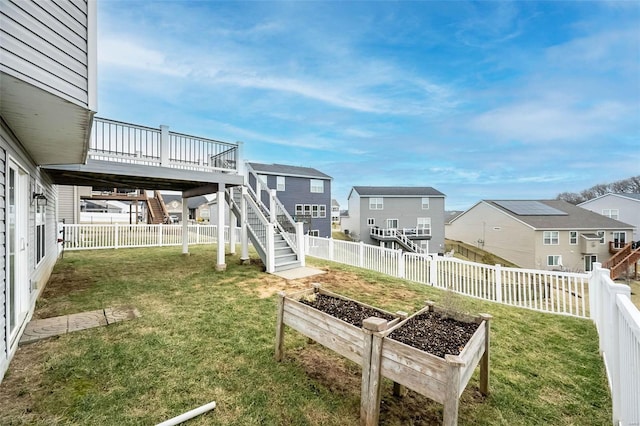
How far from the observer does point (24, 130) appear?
328 cm

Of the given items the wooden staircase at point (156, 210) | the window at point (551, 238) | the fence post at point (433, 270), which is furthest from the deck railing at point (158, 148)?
the window at point (551, 238)

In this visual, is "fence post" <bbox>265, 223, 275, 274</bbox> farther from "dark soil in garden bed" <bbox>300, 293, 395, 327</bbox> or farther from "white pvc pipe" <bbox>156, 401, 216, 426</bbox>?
"white pvc pipe" <bbox>156, 401, 216, 426</bbox>

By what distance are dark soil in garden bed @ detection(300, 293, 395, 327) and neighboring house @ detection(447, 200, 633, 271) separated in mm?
24343

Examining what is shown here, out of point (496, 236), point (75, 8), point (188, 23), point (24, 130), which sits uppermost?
point (188, 23)

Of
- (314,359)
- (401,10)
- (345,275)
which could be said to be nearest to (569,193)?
(401,10)

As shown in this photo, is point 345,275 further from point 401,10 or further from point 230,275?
point 401,10

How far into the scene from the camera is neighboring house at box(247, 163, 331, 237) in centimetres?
2261

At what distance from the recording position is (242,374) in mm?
2895

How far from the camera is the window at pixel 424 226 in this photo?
1070 inches

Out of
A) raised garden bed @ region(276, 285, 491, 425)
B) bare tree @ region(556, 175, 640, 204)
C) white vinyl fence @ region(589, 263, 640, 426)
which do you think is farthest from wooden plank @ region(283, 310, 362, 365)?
bare tree @ region(556, 175, 640, 204)

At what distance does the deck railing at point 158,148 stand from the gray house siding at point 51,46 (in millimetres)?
3575

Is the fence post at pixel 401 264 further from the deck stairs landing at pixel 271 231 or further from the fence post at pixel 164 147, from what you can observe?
the fence post at pixel 164 147

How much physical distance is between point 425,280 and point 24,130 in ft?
26.7

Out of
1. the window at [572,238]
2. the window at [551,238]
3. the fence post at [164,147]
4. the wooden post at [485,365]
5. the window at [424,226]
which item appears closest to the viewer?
the wooden post at [485,365]
